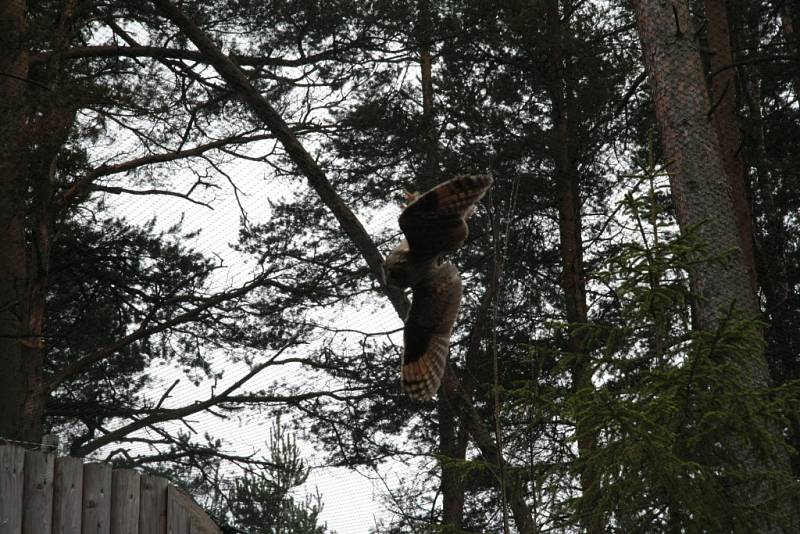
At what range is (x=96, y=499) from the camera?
3.35m

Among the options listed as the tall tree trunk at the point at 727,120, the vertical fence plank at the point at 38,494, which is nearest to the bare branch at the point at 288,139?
the vertical fence plank at the point at 38,494

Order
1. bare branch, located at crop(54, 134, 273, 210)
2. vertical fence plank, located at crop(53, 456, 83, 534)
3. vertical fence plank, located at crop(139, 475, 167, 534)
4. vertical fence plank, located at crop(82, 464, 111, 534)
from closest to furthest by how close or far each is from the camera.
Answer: vertical fence plank, located at crop(53, 456, 83, 534) → vertical fence plank, located at crop(82, 464, 111, 534) → vertical fence plank, located at crop(139, 475, 167, 534) → bare branch, located at crop(54, 134, 273, 210)

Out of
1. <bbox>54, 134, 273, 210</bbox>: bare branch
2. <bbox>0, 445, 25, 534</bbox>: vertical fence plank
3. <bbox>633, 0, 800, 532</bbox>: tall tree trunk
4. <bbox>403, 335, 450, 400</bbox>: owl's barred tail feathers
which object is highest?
<bbox>54, 134, 273, 210</bbox>: bare branch

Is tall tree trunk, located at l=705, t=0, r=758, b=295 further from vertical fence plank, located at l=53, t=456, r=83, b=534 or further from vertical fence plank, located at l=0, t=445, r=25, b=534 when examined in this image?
vertical fence plank, located at l=0, t=445, r=25, b=534

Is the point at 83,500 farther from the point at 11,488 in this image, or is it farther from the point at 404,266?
the point at 404,266

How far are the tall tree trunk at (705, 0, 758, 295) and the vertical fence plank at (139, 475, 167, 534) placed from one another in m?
5.47

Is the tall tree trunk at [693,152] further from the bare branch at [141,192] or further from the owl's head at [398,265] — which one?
the bare branch at [141,192]

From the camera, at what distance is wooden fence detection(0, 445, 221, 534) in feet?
10.1

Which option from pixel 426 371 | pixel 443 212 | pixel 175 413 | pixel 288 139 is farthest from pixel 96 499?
pixel 175 413

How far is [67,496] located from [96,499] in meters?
0.13

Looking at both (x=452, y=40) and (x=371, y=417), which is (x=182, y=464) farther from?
(x=452, y=40)

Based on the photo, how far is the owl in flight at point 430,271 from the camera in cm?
305

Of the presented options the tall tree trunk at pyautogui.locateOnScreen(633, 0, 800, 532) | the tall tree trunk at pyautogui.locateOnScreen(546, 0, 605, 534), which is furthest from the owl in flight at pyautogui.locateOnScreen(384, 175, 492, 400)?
the tall tree trunk at pyautogui.locateOnScreen(546, 0, 605, 534)

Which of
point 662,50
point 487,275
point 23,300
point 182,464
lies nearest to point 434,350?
point 662,50
